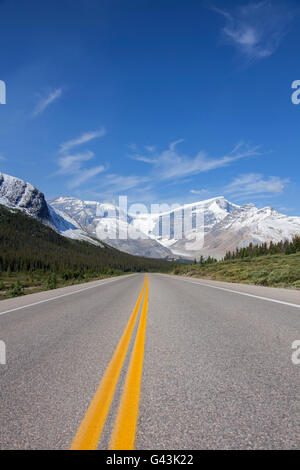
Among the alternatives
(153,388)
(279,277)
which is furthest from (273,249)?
(153,388)

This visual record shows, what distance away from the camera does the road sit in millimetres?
2295

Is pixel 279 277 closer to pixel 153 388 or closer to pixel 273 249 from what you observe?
pixel 153 388

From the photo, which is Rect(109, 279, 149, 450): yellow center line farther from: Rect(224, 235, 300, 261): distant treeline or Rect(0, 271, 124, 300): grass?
Rect(224, 235, 300, 261): distant treeline

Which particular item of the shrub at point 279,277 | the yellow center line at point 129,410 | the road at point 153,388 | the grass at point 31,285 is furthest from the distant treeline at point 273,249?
the yellow center line at point 129,410

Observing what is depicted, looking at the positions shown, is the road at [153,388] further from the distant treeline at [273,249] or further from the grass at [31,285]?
the distant treeline at [273,249]

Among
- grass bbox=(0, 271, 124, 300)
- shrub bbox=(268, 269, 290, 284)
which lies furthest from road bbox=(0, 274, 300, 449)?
grass bbox=(0, 271, 124, 300)

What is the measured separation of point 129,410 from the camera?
8.86 ft

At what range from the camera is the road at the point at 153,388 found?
229cm

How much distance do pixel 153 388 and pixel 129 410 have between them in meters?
0.55

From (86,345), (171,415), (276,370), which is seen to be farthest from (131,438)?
(86,345)

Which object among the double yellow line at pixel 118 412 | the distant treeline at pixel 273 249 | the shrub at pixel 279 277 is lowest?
the double yellow line at pixel 118 412

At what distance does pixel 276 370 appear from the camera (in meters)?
3.58

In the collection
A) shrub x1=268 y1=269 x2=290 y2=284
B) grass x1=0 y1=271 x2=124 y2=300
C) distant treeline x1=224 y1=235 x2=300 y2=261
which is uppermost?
distant treeline x1=224 y1=235 x2=300 y2=261
